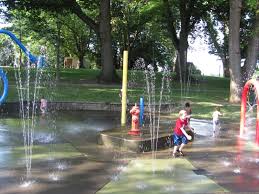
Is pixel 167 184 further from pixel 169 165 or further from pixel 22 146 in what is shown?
pixel 22 146

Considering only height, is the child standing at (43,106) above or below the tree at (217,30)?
below

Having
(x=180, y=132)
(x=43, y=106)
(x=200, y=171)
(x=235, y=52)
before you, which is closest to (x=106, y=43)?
(x=235, y=52)

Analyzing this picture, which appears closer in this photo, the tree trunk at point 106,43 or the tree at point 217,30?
the tree trunk at point 106,43

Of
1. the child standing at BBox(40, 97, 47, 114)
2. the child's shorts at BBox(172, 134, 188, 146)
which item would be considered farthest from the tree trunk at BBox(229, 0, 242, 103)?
the child's shorts at BBox(172, 134, 188, 146)

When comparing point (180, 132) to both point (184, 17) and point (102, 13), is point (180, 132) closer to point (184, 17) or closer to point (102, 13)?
point (102, 13)

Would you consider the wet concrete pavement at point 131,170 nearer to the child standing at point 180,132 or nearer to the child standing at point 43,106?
the child standing at point 180,132

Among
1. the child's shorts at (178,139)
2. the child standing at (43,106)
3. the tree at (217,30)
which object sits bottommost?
the child's shorts at (178,139)

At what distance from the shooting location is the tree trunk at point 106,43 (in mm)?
25703

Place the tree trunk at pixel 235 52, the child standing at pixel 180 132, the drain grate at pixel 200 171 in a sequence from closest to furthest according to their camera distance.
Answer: the drain grate at pixel 200 171, the child standing at pixel 180 132, the tree trunk at pixel 235 52

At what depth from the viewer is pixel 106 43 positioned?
26.0 metres

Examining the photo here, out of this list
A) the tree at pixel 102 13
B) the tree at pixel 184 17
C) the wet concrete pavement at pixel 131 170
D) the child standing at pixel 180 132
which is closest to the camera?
the wet concrete pavement at pixel 131 170

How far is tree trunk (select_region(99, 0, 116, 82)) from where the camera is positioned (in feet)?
84.3

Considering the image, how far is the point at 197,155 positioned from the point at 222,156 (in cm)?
52

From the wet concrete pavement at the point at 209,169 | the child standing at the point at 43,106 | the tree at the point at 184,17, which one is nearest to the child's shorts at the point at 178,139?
the wet concrete pavement at the point at 209,169
